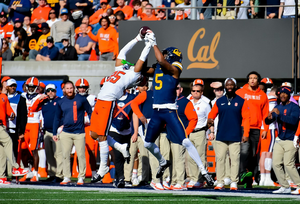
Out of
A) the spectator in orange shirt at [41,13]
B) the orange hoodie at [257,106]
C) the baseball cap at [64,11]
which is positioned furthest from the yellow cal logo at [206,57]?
the spectator in orange shirt at [41,13]

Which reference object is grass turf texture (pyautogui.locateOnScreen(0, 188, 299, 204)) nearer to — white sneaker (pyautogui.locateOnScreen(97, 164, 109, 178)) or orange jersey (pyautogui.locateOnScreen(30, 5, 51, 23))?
white sneaker (pyautogui.locateOnScreen(97, 164, 109, 178))

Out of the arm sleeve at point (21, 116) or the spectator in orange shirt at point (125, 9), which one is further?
the spectator in orange shirt at point (125, 9)

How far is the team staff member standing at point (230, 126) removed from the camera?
35.7 feet

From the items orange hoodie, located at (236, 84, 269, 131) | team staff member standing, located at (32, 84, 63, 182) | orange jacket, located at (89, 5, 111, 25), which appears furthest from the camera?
orange jacket, located at (89, 5, 111, 25)

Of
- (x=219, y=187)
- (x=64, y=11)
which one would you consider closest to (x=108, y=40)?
(x=64, y=11)

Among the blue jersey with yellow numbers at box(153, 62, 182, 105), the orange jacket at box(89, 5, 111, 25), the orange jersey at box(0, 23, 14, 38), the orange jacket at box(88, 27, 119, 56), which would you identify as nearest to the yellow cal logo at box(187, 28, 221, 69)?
the orange jacket at box(88, 27, 119, 56)

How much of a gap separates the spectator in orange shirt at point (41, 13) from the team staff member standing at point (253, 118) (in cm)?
1016

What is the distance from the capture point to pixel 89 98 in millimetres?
13414

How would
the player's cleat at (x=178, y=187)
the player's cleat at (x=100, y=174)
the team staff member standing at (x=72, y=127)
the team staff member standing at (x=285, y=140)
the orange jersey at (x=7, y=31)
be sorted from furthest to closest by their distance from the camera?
the orange jersey at (x=7, y=31)
the team staff member standing at (x=72, y=127)
the player's cleat at (x=178, y=187)
the team staff member standing at (x=285, y=140)
the player's cleat at (x=100, y=174)

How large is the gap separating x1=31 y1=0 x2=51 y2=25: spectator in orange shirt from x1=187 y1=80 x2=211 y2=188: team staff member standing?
963cm

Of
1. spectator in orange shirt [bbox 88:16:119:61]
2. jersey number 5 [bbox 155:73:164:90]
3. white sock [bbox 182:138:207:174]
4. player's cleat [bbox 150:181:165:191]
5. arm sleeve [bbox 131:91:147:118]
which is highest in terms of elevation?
spectator in orange shirt [bbox 88:16:119:61]

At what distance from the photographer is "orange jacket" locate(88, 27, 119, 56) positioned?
669 inches

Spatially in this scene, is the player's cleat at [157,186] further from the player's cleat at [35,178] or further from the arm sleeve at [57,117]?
the player's cleat at [35,178]

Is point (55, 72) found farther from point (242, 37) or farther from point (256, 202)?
point (256, 202)
